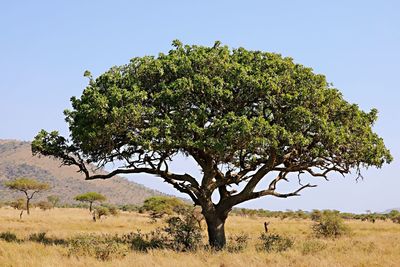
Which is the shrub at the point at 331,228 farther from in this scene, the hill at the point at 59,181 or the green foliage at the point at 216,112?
the hill at the point at 59,181

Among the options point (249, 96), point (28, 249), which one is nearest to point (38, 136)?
point (28, 249)

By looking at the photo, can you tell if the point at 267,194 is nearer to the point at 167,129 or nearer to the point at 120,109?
the point at 167,129

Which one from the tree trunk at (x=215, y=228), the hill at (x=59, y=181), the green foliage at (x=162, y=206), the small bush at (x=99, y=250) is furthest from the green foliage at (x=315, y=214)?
the hill at (x=59, y=181)

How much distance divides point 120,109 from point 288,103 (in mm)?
7593

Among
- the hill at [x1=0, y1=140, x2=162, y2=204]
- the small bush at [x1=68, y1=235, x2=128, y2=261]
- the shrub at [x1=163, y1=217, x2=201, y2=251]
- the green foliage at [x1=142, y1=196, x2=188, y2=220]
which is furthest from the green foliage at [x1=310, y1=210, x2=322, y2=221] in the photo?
the hill at [x1=0, y1=140, x2=162, y2=204]

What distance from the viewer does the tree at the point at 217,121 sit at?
20.5 m

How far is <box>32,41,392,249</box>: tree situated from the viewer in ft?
67.2

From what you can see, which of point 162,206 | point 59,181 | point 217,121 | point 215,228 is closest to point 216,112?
point 217,121

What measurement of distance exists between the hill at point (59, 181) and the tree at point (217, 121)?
118 metres

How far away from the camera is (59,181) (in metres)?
155

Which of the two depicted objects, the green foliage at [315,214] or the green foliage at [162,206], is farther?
the green foliage at [315,214]

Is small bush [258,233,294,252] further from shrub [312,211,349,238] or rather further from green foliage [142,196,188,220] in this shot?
green foliage [142,196,188,220]

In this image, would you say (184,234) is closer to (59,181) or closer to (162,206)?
(162,206)

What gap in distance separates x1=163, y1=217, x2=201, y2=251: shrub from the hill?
4605 inches
